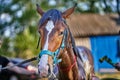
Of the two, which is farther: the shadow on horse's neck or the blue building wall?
the blue building wall

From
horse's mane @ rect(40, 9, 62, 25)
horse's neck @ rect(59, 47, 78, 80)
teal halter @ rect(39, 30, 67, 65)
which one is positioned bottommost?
horse's neck @ rect(59, 47, 78, 80)

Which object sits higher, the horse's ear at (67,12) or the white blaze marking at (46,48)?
the horse's ear at (67,12)

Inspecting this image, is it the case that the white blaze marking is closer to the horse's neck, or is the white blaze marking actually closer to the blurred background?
the horse's neck

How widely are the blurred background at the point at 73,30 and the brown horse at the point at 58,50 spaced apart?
2084cm

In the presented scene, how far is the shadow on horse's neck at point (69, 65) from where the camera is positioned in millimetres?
5716

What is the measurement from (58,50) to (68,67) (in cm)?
64

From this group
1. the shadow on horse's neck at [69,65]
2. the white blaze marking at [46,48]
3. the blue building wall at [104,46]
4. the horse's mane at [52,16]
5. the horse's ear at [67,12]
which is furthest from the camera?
the blue building wall at [104,46]

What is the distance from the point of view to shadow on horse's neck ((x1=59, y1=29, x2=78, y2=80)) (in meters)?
5.72

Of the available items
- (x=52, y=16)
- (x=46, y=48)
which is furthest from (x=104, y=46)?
(x=46, y=48)

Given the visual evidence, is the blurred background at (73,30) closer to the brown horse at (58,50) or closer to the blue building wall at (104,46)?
the blue building wall at (104,46)

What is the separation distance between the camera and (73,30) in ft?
94.7

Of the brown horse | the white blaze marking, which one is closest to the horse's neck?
the brown horse

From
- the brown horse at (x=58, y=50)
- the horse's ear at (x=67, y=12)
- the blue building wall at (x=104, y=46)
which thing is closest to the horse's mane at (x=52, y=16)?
the brown horse at (x=58, y=50)

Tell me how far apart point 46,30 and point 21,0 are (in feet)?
118
